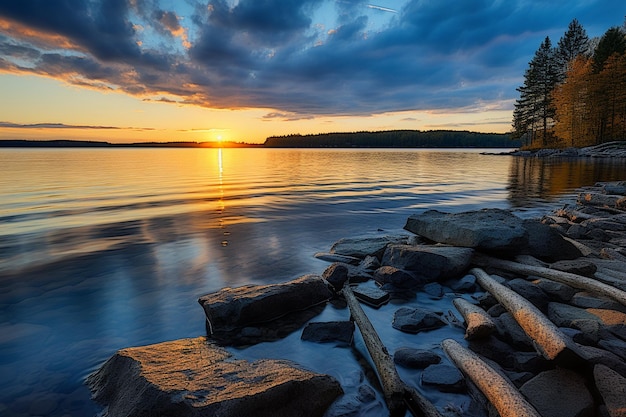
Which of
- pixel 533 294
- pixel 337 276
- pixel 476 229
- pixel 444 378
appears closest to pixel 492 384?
pixel 444 378

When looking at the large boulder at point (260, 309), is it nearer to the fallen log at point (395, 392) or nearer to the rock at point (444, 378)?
the fallen log at point (395, 392)

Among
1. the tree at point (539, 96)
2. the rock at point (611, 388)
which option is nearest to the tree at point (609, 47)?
the tree at point (539, 96)

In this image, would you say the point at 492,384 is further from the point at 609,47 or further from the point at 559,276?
the point at 609,47

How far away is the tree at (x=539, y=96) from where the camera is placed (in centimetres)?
8238

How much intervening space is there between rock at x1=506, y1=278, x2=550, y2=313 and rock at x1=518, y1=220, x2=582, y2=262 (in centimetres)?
234

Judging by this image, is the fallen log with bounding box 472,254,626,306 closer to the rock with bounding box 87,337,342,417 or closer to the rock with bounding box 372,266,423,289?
the rock with bounding box 372,266,423,289

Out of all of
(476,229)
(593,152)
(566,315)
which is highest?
(593,152)

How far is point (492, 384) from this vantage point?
373cm

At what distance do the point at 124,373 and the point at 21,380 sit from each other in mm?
1777

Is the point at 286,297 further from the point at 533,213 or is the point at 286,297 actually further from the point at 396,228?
the point at 533,213

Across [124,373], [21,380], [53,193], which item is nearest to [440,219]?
[124,373]

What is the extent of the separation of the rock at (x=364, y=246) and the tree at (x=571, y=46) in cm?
9709

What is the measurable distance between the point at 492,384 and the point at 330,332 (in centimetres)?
249

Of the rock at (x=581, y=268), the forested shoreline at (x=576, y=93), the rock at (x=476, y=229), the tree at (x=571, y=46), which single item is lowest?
the rock at (x=581, y=268)
